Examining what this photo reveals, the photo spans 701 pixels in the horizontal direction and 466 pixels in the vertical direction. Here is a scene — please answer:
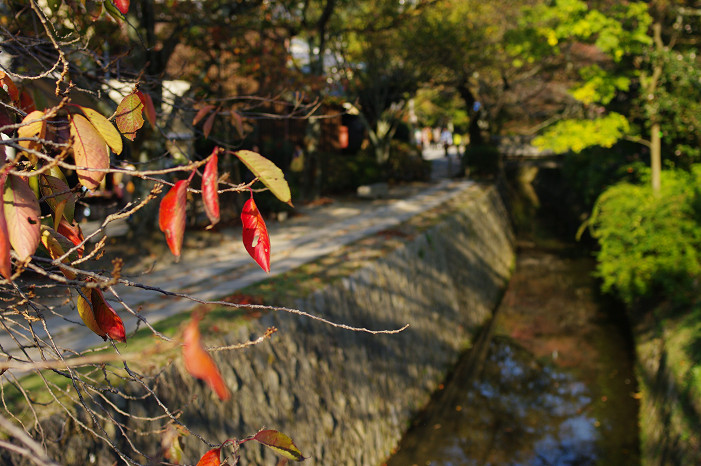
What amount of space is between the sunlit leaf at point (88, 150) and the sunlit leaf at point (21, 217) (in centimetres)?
17

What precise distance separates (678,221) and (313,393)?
Result: 7699 mm

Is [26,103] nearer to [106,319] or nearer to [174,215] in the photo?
[106,319]

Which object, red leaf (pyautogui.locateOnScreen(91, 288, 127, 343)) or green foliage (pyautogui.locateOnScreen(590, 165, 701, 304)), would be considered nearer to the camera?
red leaf (pyautogui.locateOnScreen(91, 288, 127, 343))

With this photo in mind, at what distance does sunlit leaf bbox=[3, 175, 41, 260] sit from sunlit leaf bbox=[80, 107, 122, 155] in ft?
0.97

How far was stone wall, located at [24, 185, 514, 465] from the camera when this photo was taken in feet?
15.3

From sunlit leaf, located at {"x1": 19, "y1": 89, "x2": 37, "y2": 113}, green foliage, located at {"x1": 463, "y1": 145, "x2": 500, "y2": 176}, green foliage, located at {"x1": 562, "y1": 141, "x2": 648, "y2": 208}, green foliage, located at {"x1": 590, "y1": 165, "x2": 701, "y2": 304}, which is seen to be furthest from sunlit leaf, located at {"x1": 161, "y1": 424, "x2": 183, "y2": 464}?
green foliage, located at {"x1": 463, "y1": 145, "x2": 500, "y2": 176}

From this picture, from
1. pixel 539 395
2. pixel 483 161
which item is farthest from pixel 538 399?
pixel 483 161

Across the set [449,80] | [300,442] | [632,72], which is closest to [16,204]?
[300,442]

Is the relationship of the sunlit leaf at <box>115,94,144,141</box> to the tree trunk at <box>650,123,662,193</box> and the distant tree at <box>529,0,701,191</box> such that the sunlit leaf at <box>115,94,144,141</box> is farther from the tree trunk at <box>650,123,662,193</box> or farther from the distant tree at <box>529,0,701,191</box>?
the tree trunk at <box>650,123,662,193</box>

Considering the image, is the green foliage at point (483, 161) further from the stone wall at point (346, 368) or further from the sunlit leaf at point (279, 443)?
the sunlit leaf at point (279, 443)

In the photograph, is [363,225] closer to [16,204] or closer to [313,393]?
[313,393]

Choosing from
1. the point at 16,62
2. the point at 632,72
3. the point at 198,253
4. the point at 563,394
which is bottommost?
the point at 563,394

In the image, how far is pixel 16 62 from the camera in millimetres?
4539

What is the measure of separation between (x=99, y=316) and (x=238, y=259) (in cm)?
696
